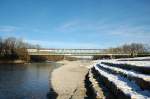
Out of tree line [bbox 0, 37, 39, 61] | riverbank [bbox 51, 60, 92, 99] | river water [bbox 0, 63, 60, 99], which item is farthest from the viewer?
tree line [bbox 0, 37, 39, 61]

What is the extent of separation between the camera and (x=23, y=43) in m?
179

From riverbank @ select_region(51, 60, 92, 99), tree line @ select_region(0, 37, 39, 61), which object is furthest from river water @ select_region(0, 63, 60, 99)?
tree line @ select_region(0, 37, 39, 61)

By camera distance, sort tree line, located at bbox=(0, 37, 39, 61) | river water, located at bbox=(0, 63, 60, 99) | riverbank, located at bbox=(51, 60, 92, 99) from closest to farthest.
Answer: riverbank, located at bbox=(51, 60, 92, 99), river water, located at bbox=(0, 63, 60, 99), tree line, located at bbox=(0, 37, 39, 61)

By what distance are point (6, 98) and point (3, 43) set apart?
135 meters

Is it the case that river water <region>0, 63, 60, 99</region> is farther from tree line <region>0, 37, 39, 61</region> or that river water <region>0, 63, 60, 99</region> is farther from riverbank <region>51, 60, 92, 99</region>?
tree line <region>0, 37, 39, 61</region>

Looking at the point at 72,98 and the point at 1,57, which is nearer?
the point at 72,98

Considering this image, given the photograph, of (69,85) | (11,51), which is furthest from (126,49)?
(69,85)

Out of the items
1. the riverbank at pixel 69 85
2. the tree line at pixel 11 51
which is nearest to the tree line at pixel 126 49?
the tree line at pixel 11 51

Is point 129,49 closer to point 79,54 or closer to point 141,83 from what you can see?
point 79,54

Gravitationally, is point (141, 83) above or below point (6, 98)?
above

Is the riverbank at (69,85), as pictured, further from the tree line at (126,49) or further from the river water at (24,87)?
the tree line at (126,49)

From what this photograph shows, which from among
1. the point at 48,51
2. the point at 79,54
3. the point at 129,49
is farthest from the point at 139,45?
the point at 48,51

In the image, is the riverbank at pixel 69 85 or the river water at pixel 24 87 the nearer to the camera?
the riverbank at pixel 69 85

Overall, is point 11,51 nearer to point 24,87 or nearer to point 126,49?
point 126,49
